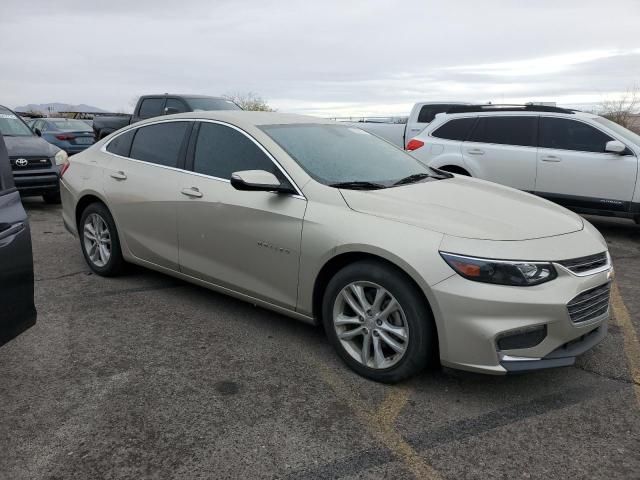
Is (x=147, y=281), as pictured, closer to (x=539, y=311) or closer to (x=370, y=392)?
(x=370, y=392)

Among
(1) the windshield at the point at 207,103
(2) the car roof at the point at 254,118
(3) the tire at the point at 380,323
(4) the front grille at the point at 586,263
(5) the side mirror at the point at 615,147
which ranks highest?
(1) the windshield at the point at 207,103

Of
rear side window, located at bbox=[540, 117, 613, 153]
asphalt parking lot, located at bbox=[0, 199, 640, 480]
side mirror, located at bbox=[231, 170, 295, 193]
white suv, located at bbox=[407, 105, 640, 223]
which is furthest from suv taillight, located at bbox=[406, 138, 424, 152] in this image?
side mirror, located at bbox=[231, 170, 295, 193]

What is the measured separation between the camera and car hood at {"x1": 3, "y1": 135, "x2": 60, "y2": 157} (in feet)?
28.8

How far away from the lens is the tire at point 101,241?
5059 millimetres

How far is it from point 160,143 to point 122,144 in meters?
0.61

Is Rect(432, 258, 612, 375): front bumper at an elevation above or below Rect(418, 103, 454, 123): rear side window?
below

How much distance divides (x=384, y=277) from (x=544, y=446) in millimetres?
1168

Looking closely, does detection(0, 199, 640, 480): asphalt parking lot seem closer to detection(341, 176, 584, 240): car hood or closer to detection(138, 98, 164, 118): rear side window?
detection(341, 176, 584, 240): car hood

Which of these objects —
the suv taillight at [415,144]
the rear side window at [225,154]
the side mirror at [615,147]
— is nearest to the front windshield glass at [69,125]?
the suv taillight at [415,144]

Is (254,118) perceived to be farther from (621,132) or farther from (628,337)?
(621,132)

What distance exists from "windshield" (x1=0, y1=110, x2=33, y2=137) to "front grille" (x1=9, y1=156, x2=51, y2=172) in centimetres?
92

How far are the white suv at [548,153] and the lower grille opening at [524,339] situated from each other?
200 inches

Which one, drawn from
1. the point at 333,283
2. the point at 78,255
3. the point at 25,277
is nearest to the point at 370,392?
the point at 333,283

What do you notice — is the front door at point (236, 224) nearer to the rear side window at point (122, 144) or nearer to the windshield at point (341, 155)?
the windshield at point (341, 155)
